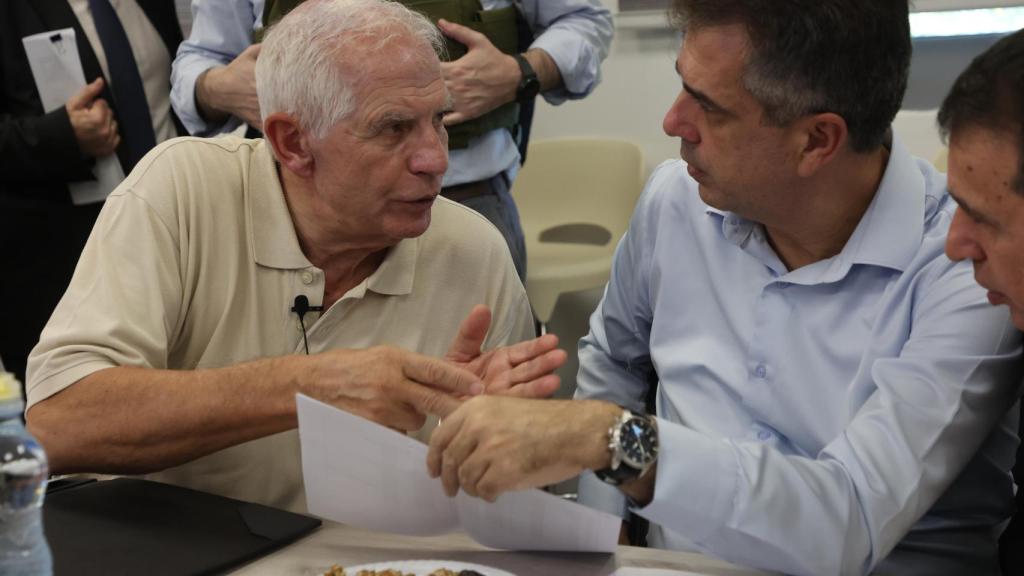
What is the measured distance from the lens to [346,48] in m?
2.03

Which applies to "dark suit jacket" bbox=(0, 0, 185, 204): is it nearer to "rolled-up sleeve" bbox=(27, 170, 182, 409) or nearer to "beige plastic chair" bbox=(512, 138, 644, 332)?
"rolled-up sleeve" bbox=(27, 170, 182, 409)

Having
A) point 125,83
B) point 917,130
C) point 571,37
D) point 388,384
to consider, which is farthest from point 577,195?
point 388,384

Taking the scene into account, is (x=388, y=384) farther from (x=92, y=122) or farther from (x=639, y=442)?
(x=92, y=122)

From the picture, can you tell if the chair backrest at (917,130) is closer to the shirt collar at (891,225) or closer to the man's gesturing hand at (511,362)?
the shirt collar at (891,225)

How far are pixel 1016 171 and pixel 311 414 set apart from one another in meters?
0.88

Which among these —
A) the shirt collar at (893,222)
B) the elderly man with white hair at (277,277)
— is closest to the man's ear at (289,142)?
the elderly man with white hair at (277,277)

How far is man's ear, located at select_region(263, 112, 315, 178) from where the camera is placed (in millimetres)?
2094

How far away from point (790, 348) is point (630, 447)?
1.57ft

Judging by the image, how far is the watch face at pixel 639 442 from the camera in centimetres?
154

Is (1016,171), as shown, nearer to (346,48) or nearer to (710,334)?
(710,334)

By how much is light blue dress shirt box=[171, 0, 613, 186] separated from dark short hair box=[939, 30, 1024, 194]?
151 centimetres

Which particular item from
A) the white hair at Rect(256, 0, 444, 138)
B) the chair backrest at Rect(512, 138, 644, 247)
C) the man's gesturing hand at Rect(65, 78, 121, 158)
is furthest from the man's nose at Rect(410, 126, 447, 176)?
the chair backrest at Rect(512, 138, 644, 247)

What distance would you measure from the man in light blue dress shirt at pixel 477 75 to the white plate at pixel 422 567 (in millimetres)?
1329

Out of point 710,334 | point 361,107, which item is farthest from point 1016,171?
point 361,107
